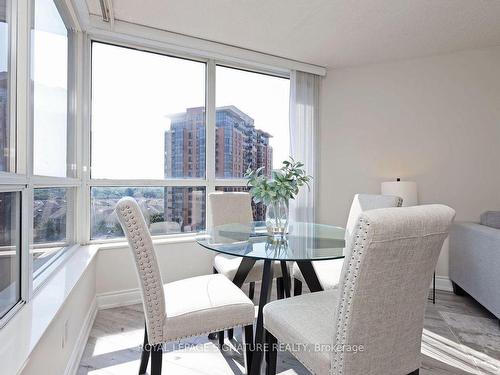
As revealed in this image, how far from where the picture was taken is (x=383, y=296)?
38.1 inches

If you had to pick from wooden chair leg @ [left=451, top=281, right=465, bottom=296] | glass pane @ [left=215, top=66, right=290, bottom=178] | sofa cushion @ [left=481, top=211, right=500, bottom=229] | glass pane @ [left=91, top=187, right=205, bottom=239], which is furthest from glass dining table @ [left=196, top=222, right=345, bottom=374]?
wooden chair leg @ [left=451, top=281, right=465, bottom=296]

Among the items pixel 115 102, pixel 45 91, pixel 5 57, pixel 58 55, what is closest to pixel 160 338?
pixel 5 57

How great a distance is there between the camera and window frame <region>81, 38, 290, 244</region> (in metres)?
2.66

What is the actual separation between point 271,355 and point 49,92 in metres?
2.06

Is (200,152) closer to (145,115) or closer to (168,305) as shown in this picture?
(145,115)

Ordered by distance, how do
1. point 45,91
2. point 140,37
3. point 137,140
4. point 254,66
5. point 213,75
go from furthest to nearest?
point 254,66 < point 213,75 < point 137,140 < point 140,37 < point 45,91

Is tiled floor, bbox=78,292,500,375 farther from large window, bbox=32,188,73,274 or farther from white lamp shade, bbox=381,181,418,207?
white lamp shade, bbox=381,181,418,207

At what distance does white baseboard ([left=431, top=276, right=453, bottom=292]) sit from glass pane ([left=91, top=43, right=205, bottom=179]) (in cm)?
287

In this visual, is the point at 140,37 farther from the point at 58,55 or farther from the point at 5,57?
the point at 5,57

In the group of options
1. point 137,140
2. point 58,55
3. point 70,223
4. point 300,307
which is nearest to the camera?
point 300,307

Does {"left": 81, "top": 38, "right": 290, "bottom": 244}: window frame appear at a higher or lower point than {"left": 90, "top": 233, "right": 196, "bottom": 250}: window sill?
higher

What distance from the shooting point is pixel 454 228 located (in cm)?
295

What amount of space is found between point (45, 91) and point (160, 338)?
160 cm

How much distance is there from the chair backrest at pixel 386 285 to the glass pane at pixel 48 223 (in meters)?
1.57
